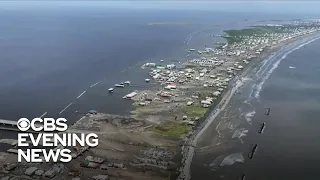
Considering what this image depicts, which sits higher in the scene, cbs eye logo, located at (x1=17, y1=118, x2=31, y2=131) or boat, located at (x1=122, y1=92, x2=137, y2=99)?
boat, located at (x1=122, y1=92, x2=137, y2=99)

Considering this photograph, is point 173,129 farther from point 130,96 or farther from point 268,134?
point 130,96

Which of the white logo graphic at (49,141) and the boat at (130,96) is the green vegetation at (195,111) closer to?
the boat at (130,96)

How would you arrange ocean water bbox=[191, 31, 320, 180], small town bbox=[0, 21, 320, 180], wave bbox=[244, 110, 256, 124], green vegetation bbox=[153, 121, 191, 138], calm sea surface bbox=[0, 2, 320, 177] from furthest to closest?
wave bbox=[244, 110, 256, 124] < green vegetation bbox=[153, 121, 191, 138] < calm sea surface bbox=[0, 2, 320, 177] < ocean water bbox=[191, 31, 320, 180] < small town bbox=[0, 21, 320, 180]

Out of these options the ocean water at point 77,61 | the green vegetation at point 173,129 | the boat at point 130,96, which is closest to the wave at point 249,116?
the green vegetation at point 173,129

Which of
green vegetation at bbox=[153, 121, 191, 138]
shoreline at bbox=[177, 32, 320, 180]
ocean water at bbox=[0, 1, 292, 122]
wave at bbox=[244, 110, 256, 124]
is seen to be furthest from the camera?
ocean water at bbox=[0, 1, 292, 122]

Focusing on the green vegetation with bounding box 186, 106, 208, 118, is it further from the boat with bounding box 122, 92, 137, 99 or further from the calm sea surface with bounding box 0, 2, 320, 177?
the boat with bounding box 122, 92, 137, 99

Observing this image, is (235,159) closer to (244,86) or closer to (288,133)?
(288,133)

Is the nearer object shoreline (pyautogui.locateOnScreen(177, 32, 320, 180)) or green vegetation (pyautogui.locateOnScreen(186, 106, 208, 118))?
shoreline (pyautogui.locateOnScreen(177, 32, 320, 180))

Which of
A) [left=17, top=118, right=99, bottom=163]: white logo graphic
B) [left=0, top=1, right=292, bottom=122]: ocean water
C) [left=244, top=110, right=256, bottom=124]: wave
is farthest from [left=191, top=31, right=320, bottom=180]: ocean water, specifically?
[left=0, top=1, right=292, bottom=122]: ocean water

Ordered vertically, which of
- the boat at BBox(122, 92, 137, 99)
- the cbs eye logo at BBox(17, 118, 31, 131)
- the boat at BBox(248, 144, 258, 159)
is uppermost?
the boat at BBox(122, 92, 137, 99)
